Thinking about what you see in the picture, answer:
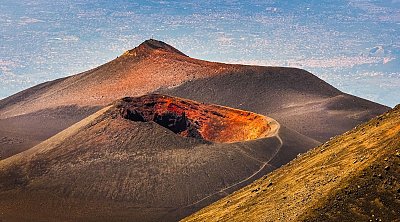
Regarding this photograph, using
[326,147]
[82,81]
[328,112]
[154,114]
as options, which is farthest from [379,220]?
[82,81]

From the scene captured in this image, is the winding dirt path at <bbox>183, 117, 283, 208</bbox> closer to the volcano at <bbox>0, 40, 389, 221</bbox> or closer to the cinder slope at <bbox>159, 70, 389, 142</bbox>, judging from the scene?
the volcano at <bbox>0, 40, 389, 221</bbox>

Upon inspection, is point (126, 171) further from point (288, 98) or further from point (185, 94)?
point (288, 98)

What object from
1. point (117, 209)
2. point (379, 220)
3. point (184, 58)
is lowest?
point (117, 209)

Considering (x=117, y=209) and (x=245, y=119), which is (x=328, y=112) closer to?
(x=245, y=119)

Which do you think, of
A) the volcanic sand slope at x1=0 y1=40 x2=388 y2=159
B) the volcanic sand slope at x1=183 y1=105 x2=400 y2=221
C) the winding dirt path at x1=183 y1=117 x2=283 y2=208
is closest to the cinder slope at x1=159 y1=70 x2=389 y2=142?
the volcanic sand slope at x1=0 y1=40 x2=388 y2=159

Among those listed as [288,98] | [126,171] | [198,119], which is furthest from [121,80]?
[126,171]
